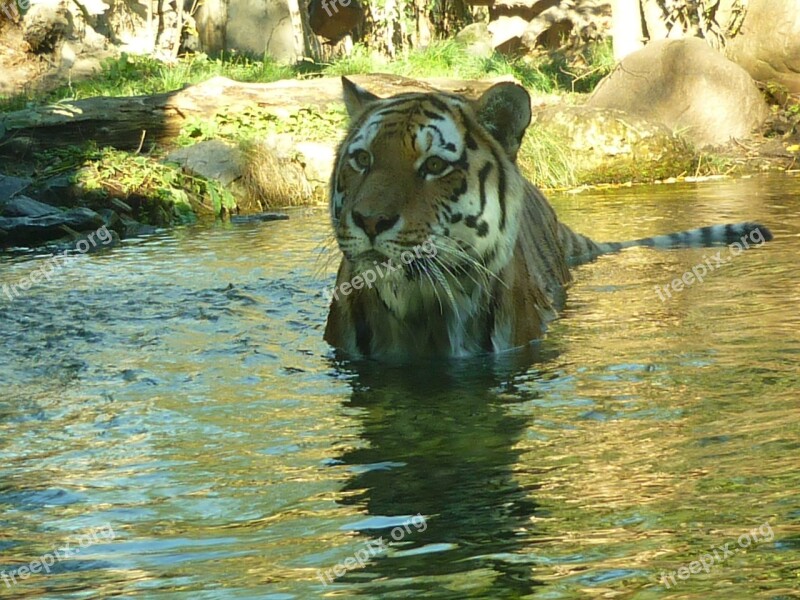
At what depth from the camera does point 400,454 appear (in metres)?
3.53

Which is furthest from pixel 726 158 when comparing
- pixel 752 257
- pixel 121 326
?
pixel 121 326

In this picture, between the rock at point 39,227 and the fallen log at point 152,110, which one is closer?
the rock at point 39,227

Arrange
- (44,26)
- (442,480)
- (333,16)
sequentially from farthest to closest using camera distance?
1. (333,16)
2. (44,26)
3. (442,480)

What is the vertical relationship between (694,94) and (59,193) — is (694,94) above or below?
above

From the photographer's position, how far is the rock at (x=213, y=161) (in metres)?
13.1

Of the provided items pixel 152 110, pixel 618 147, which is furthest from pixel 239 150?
pixel 618 147

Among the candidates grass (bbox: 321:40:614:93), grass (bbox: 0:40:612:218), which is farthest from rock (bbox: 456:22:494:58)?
grass (bbox: 0:40:612:218)

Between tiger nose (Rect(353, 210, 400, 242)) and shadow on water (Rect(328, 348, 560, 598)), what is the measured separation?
61 centimetres

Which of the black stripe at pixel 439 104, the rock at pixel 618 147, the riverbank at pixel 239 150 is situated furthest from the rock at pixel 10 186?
the black stripe at pixel 439 104

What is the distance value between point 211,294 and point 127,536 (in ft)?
13.5
